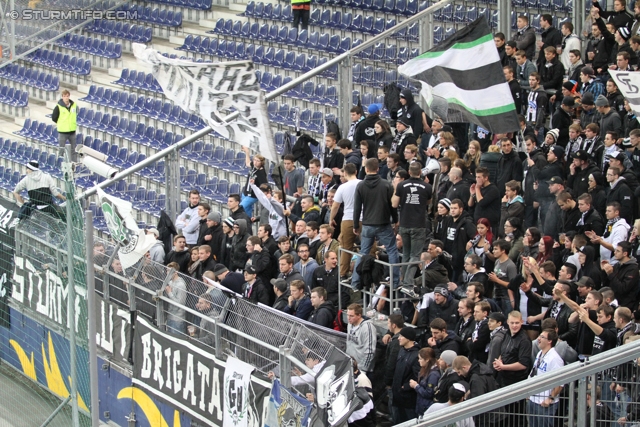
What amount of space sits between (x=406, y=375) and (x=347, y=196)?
3302mm

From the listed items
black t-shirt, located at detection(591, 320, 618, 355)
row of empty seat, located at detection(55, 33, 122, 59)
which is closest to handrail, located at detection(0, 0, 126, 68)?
row of empty seat, located at detection(55, 33, 122, 59)

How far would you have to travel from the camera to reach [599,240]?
11.4m

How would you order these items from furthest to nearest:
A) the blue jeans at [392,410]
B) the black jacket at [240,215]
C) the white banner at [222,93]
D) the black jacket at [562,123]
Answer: the black jacket at [240,215], the black jacket at [562,123], the white banner at [222,93], the blue jeans at [392,410]

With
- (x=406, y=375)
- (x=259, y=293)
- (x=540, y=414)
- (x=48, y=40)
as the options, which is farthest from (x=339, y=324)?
(x=48, y=40)

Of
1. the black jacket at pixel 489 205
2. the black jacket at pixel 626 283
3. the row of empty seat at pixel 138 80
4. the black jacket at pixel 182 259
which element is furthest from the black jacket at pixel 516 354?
the row of empty seat at pixel 138 80

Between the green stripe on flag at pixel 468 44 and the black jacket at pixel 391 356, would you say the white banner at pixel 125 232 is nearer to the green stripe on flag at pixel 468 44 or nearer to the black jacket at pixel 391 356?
the black jacket at pixel 391 356

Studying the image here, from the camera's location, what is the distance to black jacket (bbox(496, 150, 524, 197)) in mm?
13383

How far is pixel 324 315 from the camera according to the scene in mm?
11555

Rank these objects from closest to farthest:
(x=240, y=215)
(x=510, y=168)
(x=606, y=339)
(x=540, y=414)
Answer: (x=540, y=414) → (x=606, y=339) → (x=510, y=168) → (x=240, y=215)

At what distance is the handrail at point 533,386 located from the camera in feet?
27.1

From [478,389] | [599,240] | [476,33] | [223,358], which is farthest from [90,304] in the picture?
[476,33]

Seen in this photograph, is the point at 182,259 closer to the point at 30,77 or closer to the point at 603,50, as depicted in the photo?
the point at 603,50

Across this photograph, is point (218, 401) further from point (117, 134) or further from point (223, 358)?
point (117, 134)

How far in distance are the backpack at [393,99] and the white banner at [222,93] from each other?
4013 mm
